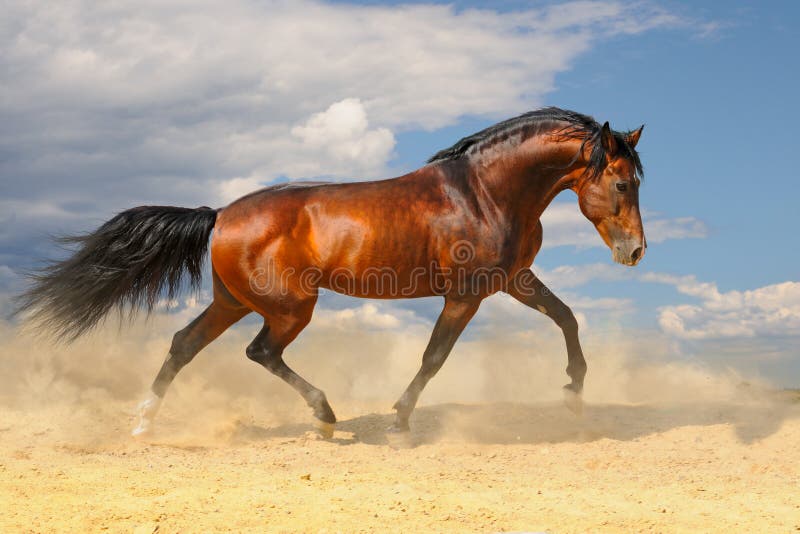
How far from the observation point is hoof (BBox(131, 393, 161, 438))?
796 centimetres

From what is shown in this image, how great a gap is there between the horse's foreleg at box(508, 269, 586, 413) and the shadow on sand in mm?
401

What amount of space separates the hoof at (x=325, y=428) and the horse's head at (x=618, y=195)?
10.1ft

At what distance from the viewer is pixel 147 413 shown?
315 inches

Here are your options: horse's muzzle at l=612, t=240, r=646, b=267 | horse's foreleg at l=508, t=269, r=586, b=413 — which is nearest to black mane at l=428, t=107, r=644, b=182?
horse's muzzle at l=612, t=240, r=646, b=267

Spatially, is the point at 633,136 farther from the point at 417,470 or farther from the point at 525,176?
the point at 417,470

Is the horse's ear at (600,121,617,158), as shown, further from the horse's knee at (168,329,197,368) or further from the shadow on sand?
the horse's knee at (168,329,197,368)

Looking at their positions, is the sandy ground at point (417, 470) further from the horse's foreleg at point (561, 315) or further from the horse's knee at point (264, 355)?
the horse's knee at point (264, 355)

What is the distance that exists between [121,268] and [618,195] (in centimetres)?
478

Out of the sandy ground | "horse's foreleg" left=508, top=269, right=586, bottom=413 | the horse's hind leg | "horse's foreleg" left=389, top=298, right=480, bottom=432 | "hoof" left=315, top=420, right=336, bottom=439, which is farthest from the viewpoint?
"horse's foreleg" left=508, top=269, right=586, bottom=413

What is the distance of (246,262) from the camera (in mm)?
7453

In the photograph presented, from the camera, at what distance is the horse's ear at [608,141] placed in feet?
23.3

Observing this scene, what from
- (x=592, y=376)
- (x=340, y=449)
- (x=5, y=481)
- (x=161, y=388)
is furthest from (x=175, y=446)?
(x=592, y=376)

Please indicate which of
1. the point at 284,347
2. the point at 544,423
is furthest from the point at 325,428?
the point at 544,423

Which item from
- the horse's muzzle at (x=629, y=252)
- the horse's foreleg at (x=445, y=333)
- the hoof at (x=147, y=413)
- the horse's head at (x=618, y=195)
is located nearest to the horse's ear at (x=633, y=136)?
the horse's head at (x=618, y=195)
